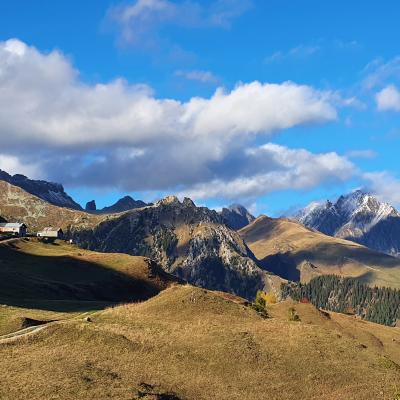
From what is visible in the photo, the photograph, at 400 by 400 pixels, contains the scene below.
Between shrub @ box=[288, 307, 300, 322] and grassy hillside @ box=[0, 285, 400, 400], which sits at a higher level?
shrub @ box=[288, 307, 300, 322]

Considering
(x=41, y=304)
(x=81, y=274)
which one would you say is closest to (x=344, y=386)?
(x=41, y=304)

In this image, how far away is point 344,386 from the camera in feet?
177

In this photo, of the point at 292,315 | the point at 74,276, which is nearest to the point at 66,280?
the point at 74,276

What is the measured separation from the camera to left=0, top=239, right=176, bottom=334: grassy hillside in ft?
320

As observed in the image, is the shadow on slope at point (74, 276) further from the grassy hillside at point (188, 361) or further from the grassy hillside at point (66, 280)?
the grassy hillside at point (188, 361)

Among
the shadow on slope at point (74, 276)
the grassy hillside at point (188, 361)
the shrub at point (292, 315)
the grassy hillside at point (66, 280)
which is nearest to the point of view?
the grassy hillside at point (188, 361)

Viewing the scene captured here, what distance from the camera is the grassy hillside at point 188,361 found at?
47.7 meters

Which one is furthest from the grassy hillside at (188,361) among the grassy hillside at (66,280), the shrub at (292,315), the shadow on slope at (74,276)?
the shadow on slope at (74,276)

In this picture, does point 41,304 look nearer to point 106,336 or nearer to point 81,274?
point 106,336

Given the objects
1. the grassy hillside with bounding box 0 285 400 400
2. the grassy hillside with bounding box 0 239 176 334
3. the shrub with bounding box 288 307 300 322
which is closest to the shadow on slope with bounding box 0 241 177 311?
the grassy hillside with bounding box 0 239 176 334

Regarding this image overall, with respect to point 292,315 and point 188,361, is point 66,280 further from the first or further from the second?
point 188,361

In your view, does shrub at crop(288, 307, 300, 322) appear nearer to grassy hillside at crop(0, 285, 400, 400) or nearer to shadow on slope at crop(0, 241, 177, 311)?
grassy hillside at crop(0, 285, 400, 400)

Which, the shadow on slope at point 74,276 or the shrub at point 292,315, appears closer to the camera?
the shrub at point 292,315

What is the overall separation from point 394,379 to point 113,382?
93.6ft
